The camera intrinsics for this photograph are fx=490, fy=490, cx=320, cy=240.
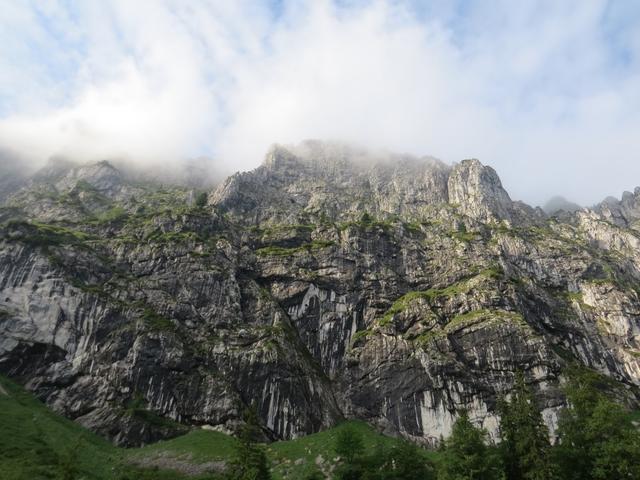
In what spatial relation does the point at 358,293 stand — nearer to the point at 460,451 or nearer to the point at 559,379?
the point at 559,379

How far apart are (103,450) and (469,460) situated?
240 ft

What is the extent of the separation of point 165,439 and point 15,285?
62207 mm

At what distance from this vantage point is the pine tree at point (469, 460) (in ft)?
198

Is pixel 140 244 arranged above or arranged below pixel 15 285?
above

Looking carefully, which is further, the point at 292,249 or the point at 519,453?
the point at 292,249

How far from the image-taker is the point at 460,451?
62.5m

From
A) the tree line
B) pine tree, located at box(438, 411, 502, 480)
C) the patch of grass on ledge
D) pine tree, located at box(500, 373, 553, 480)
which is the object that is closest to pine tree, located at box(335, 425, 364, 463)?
the tree line

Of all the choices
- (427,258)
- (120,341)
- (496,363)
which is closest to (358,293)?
(427,258)

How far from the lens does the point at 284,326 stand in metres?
150

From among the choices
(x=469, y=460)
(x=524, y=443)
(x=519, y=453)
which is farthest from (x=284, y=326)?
(x=469, y=460)

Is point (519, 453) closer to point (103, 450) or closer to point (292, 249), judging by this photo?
point (103, 450)

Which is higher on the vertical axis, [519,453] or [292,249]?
[292,249]

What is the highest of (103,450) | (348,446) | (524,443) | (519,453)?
(103,450)

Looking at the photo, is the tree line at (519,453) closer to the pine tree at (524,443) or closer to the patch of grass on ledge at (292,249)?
the pine tree at (524,443)
